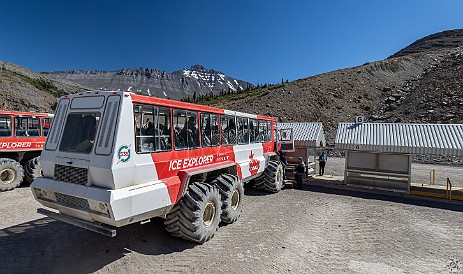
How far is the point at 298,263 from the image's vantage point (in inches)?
236

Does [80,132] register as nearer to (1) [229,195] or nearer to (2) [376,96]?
(1) [229,195]

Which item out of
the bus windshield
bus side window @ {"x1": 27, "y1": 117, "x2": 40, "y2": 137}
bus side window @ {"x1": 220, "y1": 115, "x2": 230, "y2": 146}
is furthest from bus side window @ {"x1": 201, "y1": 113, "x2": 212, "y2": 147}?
bus side window @ {"x1": 27, "y1": 117, "x2": 40, "y2": 137}

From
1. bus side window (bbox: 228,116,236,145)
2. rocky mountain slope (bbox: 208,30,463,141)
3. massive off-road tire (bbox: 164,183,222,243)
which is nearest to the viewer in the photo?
massive off-road tire (bbox: 164,183,222,243)

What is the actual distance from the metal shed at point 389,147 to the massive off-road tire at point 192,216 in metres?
9.46

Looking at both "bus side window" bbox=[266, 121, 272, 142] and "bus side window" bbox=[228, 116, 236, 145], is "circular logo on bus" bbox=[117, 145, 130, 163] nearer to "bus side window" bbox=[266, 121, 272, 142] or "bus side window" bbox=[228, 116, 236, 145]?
"bus side window" bbox=[228, 116, 236, 145]

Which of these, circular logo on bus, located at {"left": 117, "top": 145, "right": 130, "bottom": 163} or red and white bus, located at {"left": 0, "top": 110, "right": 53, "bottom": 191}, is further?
red and white bus, located at {"left": 0, "top": 110, "right": 53, "bottom": 191}

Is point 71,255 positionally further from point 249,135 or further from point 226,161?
point 249,135

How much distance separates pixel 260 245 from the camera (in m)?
6.81

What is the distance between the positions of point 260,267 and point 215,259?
100cm

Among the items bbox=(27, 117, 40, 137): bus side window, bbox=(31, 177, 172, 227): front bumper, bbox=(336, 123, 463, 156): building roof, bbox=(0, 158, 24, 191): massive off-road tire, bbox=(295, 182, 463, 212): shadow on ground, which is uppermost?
bbox=(27, 117, 40, 137): bus side window

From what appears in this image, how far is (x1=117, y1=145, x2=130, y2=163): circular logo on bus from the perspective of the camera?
5.09 meters

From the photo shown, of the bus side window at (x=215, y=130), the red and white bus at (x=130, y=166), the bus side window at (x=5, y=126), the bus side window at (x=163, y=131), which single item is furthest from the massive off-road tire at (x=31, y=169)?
the bus side window at (x=163, y=131)

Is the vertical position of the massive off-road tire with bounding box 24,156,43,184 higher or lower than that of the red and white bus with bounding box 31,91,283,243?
lower

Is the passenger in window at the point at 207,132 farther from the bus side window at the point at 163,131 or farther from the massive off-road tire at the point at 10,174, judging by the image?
the massive off-road tire at the point at 10,174
